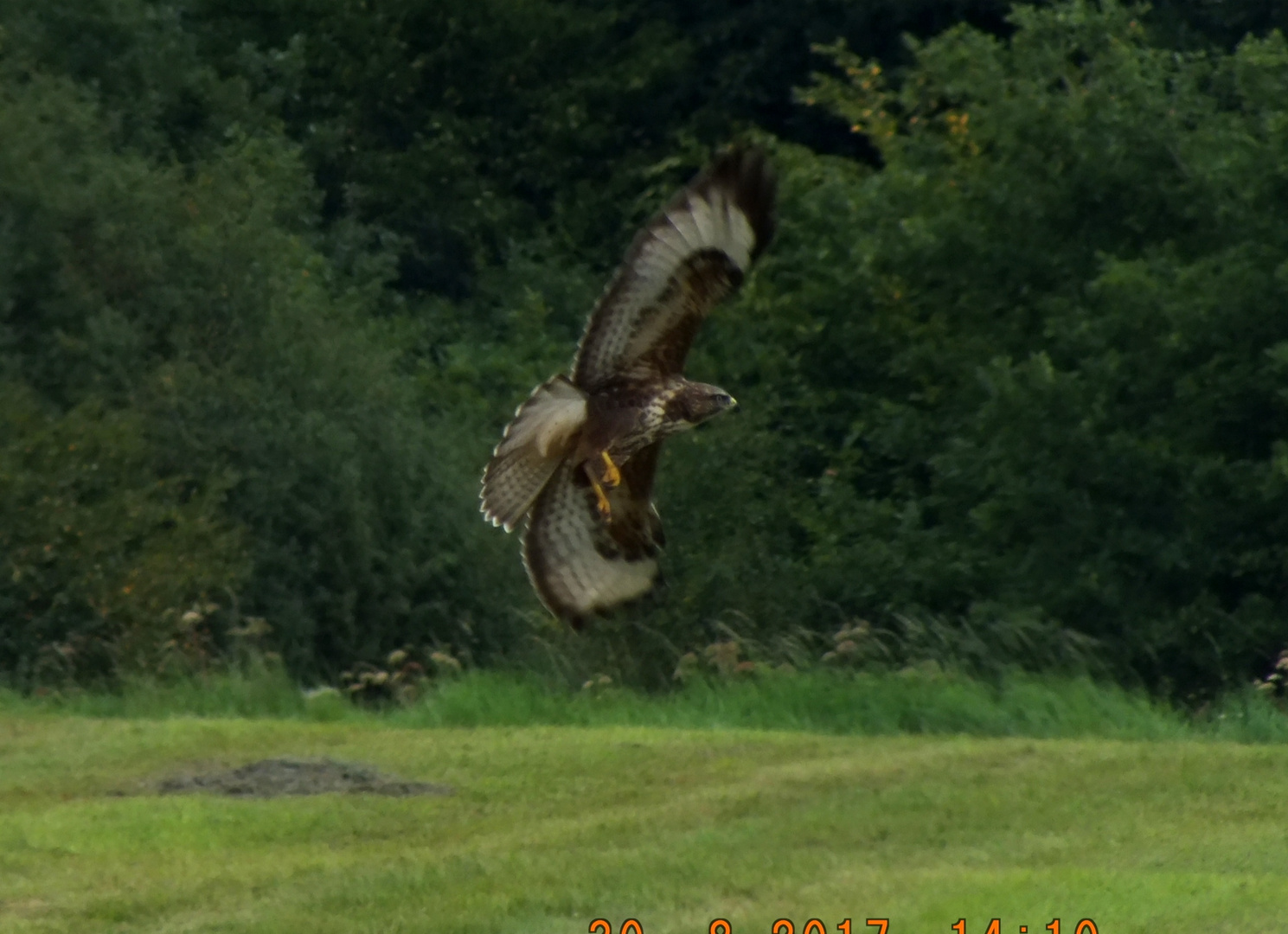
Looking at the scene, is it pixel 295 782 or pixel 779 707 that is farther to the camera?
pixel 779 707

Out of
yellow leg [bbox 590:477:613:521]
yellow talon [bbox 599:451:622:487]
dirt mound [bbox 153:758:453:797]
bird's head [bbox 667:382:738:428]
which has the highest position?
bird's head [bbox 667:382:738:428]

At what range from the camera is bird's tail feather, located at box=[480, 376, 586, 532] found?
613cm

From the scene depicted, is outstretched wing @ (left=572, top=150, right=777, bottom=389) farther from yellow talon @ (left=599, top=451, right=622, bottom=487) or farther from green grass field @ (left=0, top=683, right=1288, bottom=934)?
green grass field @ (left=0, top=683, right=1288, bottom=934)

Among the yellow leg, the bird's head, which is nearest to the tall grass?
the yellow leg

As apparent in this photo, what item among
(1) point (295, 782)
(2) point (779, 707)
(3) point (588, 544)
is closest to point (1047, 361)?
(2) point (779, 707)

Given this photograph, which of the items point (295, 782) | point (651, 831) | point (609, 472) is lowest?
point (295, 782)

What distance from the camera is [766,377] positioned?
19625mm

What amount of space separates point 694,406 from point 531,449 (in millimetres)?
608

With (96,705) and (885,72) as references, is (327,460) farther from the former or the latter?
(885,72)

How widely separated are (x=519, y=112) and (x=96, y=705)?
12.0m

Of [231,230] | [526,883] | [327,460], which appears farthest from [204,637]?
[526,883]

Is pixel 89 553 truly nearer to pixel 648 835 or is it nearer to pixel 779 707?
pixel 779 707

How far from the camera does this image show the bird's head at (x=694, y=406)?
Answer: 5945 mm

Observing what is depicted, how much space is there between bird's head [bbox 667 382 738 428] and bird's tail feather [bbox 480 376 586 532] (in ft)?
0.84
